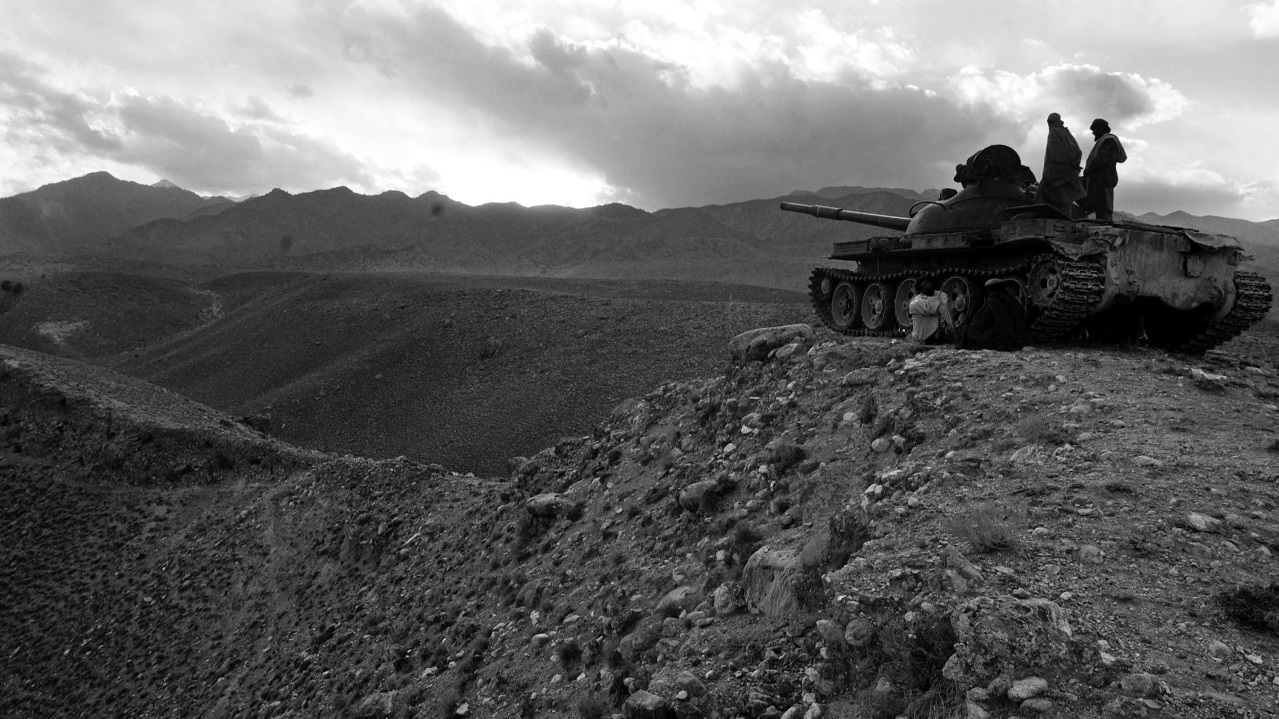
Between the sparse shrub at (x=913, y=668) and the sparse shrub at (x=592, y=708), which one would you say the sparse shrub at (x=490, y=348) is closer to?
the sparse shrub at (x=592, y=708)

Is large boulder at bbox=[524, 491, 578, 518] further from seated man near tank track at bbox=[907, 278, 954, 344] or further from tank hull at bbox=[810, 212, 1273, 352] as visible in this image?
tank hull at bbox=[810, 212, 1273, 352]

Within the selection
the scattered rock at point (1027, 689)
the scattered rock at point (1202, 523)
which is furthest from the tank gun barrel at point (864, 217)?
the scattered rock at point (1027, 689)

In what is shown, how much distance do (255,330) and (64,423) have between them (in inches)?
813

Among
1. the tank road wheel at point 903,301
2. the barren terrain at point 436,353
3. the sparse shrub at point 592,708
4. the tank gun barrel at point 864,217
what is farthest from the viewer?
the barren terrain at point 436,353

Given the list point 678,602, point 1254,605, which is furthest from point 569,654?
point 1254,605

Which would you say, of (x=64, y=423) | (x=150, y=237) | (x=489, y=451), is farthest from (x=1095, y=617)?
(x=150, y=237)

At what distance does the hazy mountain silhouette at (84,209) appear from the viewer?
122 metres

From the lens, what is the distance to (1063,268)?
36.1 ft

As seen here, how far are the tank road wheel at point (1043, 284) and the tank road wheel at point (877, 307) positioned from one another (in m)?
3.05

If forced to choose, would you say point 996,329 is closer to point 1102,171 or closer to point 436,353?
point 1102,171

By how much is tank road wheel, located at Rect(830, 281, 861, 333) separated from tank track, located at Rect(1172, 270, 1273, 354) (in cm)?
501

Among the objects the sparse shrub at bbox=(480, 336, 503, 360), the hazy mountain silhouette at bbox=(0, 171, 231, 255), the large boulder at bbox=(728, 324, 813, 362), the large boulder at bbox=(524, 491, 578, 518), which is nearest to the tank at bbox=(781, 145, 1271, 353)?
the large boulder at bbox=(728, 324, 813, 362)

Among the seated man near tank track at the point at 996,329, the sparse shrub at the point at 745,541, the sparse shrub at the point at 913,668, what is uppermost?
the seated man near tank track at the point at 996,329

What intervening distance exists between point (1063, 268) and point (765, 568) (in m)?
6.63
